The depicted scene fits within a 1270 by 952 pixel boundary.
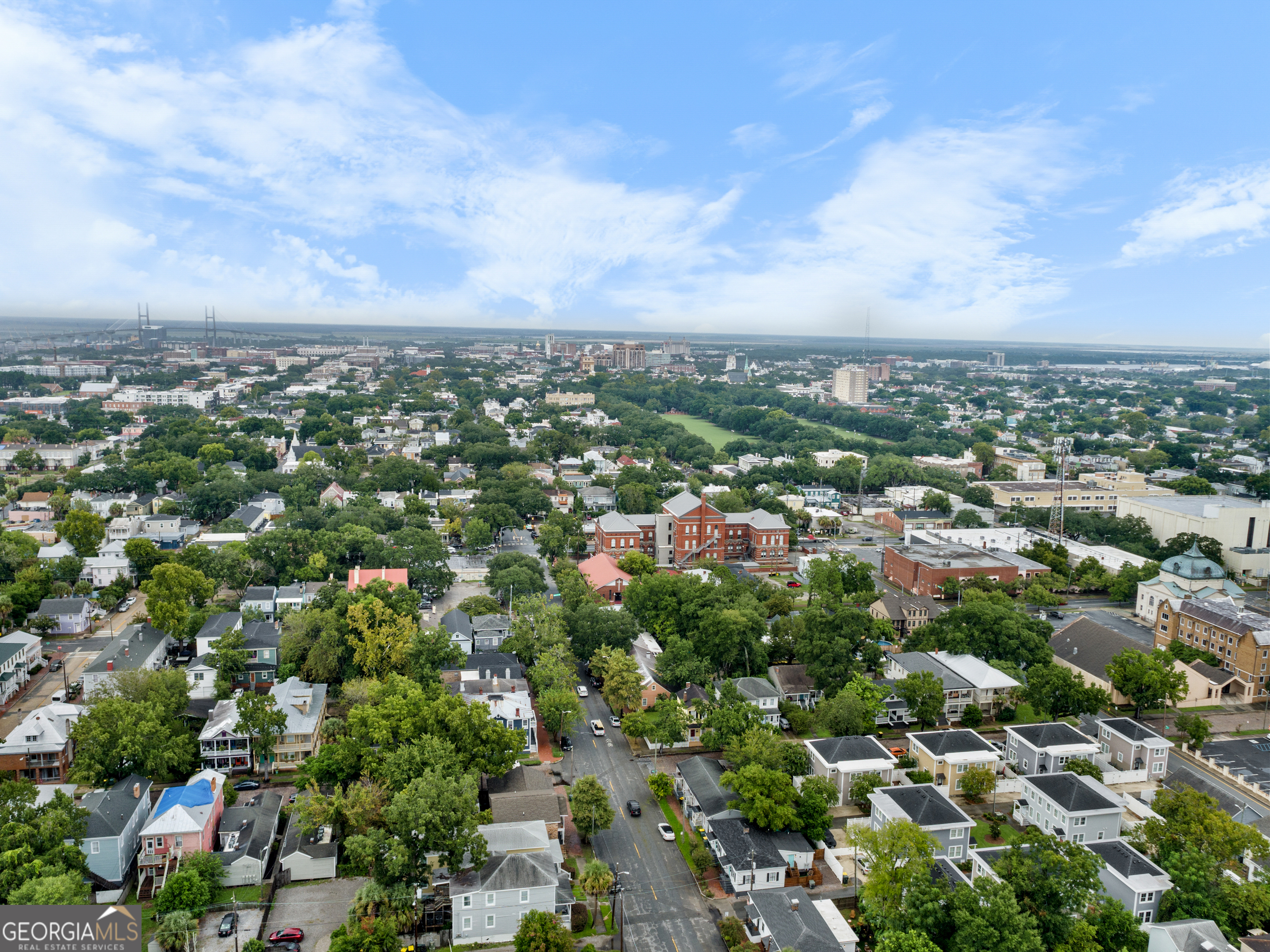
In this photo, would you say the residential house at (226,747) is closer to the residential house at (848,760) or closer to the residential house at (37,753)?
the residential house at (37,753)

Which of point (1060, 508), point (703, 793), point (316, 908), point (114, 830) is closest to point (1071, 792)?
point (703, 793)

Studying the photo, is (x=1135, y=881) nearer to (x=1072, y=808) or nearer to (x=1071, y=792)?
(x=1072, y=808)

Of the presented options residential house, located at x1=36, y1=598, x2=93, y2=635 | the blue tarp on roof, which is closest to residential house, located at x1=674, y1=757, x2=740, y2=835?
the blue tarp on roof

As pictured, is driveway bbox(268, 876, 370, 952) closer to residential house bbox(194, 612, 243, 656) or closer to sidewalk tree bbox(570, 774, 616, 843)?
sidewalk tree bbox(570, 774, 616, 843)

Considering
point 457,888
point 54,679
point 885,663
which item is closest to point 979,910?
point 457,888

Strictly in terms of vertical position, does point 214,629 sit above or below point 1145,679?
above

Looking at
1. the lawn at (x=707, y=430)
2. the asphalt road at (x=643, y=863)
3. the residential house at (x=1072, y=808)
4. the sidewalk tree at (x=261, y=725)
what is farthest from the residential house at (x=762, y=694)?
the lawn at (x=707, y=430)
